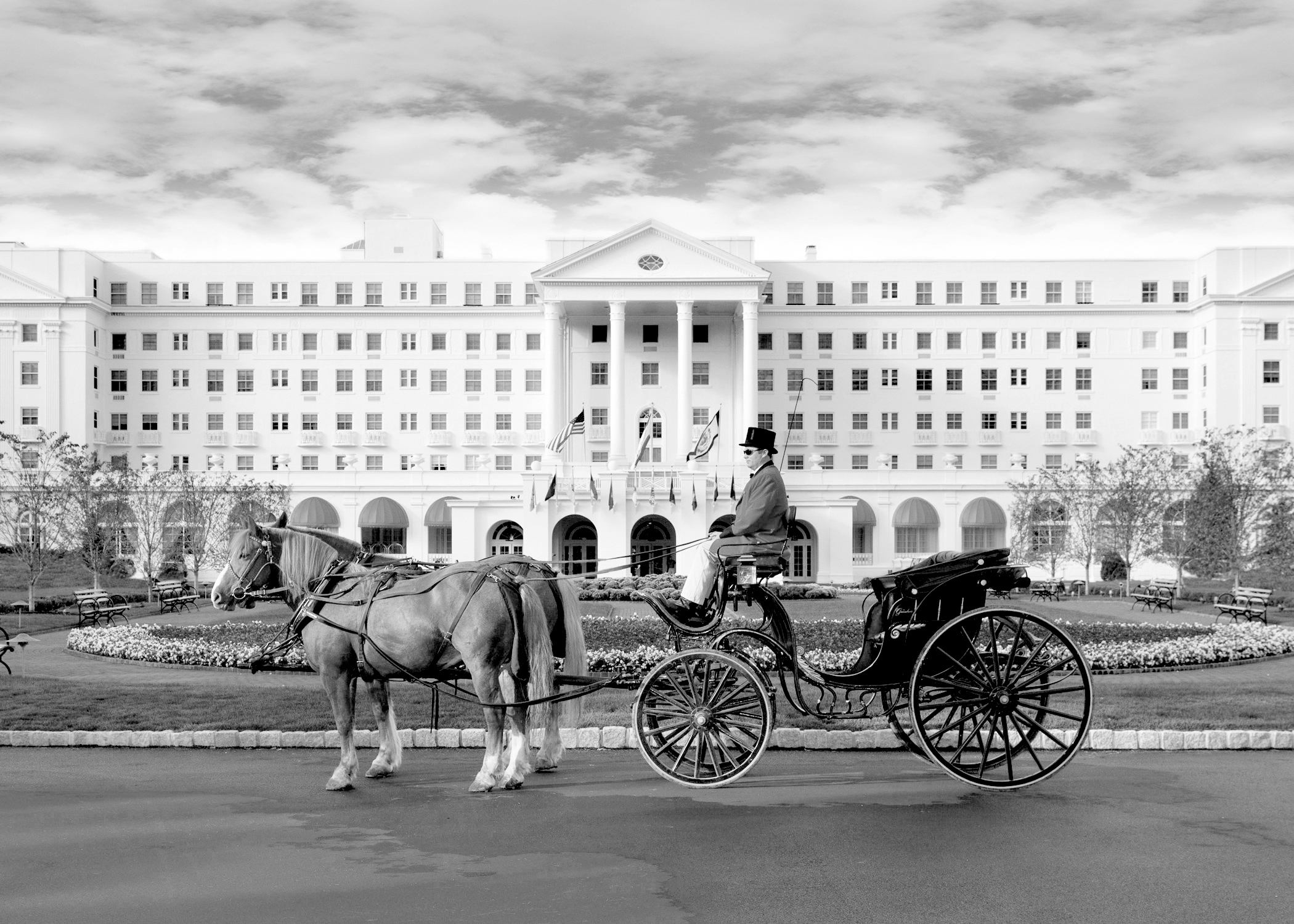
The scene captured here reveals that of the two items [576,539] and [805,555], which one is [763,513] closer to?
[805,555]

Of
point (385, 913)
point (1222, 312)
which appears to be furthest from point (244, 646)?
point (1222, 312)

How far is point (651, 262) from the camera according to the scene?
74688mm

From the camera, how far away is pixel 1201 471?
204 ft

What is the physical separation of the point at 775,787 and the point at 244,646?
16.4m

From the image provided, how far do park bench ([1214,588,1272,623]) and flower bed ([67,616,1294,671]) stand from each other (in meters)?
4.30

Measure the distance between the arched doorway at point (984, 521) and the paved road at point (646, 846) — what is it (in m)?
59.6

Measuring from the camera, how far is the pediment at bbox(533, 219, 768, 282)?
74250 mm

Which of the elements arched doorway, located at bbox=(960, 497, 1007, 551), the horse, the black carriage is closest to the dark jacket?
the black carriage

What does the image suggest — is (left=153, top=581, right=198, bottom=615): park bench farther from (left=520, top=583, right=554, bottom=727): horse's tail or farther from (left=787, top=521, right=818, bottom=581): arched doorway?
(left=520, top=583, right=554, bottom=727): horse's tail

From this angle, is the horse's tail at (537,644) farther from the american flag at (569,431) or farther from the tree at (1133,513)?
the tree at (1133,513)

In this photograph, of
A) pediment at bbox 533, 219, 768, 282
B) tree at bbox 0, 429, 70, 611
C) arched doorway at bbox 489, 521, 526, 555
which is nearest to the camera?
tree at bbox 0, 429, 70, 611

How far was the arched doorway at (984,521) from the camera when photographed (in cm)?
7094

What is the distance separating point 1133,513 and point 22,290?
2807 inches

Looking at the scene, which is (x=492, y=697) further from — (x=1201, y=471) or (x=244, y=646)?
(x=1201, y=471)
